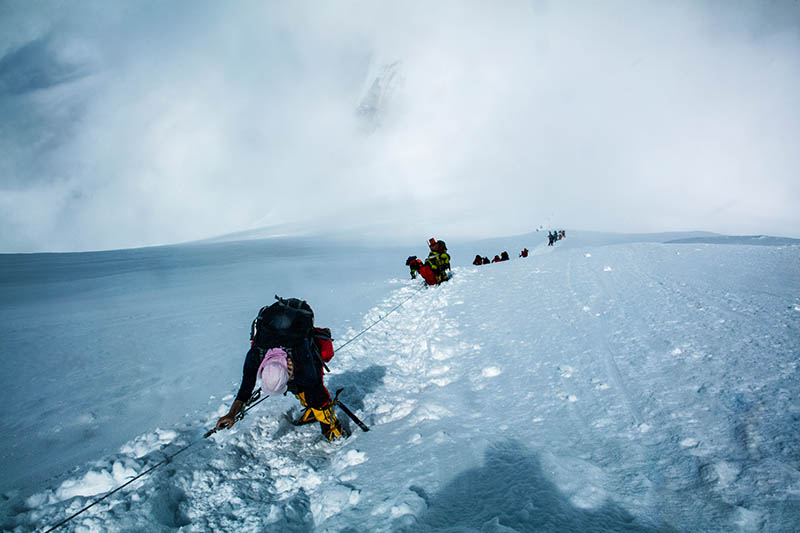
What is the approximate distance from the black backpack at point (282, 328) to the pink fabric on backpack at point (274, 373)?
146 mm

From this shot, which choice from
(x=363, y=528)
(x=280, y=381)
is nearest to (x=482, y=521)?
(x=363, y=528)

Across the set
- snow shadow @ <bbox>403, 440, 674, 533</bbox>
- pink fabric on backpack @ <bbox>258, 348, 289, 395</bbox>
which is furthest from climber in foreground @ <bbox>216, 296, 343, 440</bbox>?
snow shadow @ <bbox>403, 440, 674, 533</bbox>

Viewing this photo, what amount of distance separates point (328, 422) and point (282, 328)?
106 centimetres

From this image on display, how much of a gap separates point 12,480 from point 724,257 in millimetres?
13170

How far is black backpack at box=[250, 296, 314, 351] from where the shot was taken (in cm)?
312

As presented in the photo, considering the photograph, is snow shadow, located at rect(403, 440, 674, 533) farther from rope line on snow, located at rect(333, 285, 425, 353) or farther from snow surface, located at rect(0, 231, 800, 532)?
rope line on snow, located at rect(333, 285, 425, 353)

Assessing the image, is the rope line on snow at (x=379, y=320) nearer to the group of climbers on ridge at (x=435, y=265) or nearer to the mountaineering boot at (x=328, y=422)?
the group of climbers on ridge at (x=435, y=265)

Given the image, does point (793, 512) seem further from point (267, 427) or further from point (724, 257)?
point (724, 257)

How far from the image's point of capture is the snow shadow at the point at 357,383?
4.46 meters

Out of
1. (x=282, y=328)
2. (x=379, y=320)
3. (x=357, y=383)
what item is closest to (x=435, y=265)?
(x=379, y=320)

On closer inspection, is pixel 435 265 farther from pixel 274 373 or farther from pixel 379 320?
pixel 274 373

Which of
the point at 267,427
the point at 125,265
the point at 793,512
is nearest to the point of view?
the point at 793,512

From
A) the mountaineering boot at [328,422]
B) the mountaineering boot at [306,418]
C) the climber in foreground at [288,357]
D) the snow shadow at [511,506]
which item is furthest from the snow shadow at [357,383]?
the snow shadow at [511,506]

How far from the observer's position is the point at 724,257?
30.0 feet
